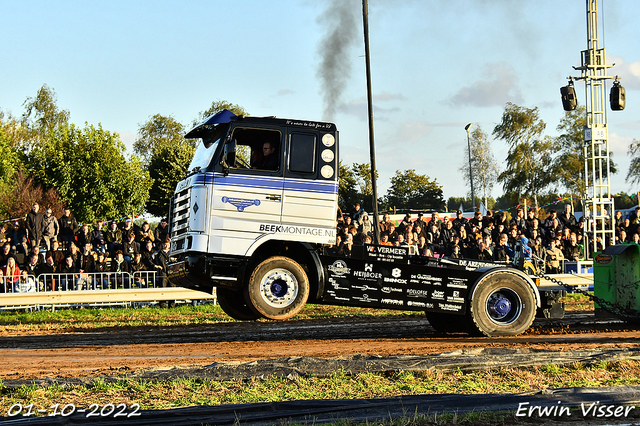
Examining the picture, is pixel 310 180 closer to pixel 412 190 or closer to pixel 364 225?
pixel 364 225

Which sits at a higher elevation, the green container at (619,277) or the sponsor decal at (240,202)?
the sponsor decal at (240,202)

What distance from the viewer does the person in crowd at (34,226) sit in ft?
59.6

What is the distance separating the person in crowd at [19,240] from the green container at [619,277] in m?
14.7

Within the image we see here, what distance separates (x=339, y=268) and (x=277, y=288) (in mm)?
1036

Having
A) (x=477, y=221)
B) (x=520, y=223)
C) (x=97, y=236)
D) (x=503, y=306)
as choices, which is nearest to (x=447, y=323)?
(x=503, y=306)

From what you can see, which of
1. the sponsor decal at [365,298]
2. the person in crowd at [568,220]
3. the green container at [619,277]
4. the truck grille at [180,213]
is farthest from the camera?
the person in crowd at [568,220]

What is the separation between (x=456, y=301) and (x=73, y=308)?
11082 mm

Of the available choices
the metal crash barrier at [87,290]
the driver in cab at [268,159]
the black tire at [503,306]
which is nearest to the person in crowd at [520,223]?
the black tire at [503,306]

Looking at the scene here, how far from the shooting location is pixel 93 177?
126ft

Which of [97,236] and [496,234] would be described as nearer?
[97,236]

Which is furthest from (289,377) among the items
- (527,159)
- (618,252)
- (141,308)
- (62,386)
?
(527,159)

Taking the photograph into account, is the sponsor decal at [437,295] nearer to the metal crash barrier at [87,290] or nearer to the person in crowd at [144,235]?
the metal crash barrier at [87,290]

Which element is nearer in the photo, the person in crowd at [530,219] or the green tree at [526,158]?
the person in crowd at [530,219]

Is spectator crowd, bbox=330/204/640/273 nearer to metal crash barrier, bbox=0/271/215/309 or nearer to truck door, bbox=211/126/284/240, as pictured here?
metal crash barrier, bbox=0/271/215/309
